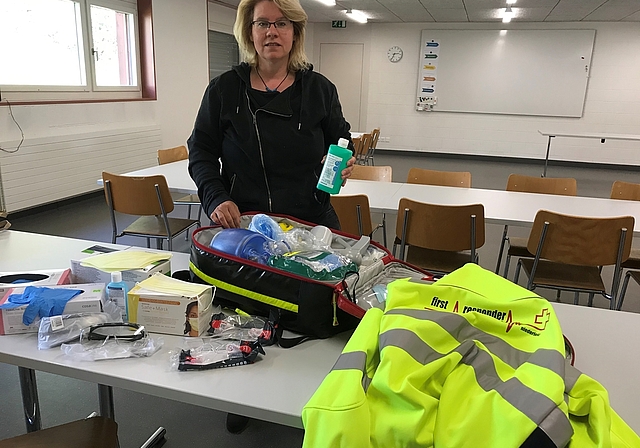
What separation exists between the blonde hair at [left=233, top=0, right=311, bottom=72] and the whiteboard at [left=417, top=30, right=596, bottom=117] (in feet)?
26.5

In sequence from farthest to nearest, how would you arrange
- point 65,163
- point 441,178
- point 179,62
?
point 179,62 → point 65,163 → point 441,178

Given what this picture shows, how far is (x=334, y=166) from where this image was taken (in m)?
1.43

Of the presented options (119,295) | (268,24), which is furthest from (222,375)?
(268,24)

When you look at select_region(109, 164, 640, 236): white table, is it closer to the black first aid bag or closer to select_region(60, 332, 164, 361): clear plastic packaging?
the black first aid bag

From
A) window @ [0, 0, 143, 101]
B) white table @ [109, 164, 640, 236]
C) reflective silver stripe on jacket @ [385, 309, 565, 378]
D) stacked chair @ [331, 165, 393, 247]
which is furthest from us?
window @ [0, 0, 143, 101]

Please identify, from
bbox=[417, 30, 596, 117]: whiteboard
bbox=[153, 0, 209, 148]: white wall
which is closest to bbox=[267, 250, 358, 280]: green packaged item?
Result: bbox=[153, 0, 209, 148]: white wall

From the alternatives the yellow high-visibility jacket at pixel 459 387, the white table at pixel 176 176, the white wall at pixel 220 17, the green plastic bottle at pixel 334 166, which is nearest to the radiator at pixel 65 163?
the white table at pixel 176 176

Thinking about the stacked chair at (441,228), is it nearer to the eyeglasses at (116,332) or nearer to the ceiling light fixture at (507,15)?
the eyeglasses at (116,332)

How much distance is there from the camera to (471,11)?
764cm

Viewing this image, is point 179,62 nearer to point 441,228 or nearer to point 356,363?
point 441,228

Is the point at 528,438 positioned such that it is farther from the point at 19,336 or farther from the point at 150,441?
the point at 150,441

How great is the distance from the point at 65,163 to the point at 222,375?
449 centimetres

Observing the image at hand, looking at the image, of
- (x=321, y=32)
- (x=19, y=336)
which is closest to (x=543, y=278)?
(x=19, y=336)

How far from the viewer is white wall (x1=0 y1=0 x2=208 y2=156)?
4734mm
